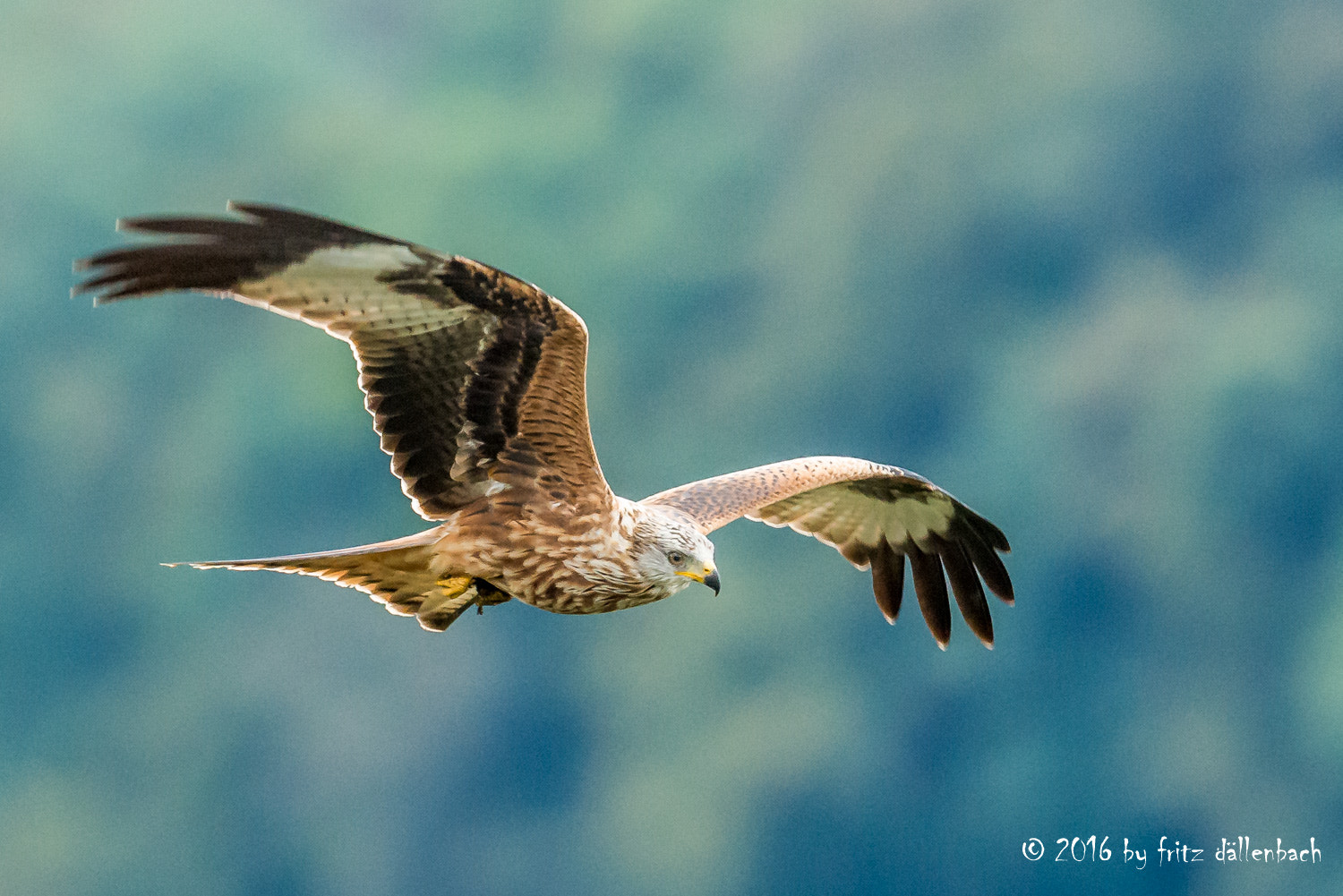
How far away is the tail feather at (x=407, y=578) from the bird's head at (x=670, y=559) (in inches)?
29.2

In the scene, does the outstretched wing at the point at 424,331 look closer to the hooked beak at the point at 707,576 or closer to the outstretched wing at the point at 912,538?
the hooked beak at the point at 707,576

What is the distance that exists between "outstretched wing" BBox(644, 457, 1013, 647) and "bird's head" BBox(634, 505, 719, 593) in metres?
2.29

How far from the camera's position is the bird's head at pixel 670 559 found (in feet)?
21.2

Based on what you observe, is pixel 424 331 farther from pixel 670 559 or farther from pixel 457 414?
pixel 670 559

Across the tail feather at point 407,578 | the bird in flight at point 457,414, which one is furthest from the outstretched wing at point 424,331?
the tail feather at point 407,578

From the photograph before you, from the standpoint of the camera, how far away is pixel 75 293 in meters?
5.25

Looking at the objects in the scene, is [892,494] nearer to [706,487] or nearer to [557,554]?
[706,487]

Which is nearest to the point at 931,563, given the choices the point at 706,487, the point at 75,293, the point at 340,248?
the point at 706,487

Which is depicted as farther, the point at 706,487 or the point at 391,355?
the point at 706,487

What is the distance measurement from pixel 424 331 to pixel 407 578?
1.22 m

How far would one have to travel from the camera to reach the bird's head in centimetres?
647

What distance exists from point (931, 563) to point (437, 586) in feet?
11.5

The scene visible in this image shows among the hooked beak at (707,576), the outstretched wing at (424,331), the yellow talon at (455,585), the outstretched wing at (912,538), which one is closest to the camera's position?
the outstretched wing at (424,331)

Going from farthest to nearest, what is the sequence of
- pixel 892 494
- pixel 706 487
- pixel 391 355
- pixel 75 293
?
pixel 892 494 < pixel 706 487 < pixel 391 355 < pixel 75 293
